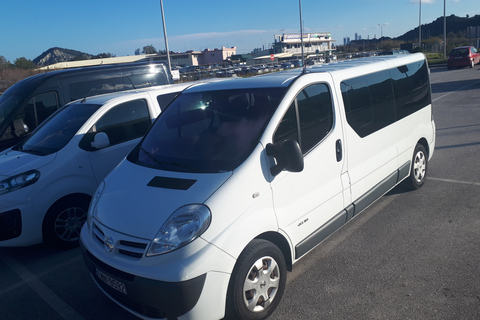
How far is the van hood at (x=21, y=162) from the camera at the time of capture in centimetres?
463

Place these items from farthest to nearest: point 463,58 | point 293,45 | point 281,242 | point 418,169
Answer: point 293,45 → point 463,58 → point 418,169 → point 281,242

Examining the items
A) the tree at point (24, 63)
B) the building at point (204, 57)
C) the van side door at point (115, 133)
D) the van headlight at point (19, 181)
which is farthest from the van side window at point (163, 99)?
the building at point (204, 57)

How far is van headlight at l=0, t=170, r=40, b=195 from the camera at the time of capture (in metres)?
4.49

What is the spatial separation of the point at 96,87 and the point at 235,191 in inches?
241

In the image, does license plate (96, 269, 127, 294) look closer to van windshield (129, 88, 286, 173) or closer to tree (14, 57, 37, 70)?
van windshield (129, 88, 286, 173)

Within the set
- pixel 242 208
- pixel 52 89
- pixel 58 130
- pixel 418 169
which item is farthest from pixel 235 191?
pixel 52 89

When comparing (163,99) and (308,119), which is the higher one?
(163,99)

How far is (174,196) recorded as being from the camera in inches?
120

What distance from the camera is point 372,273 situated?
3.82 meters

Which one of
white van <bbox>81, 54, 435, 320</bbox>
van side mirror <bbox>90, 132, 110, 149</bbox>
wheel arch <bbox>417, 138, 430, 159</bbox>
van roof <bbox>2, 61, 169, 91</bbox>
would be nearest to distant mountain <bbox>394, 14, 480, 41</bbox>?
van roof <bbox>2, 61, 169, 91</bbox>

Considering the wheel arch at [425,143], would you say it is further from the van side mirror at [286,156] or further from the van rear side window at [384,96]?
the van side mirror at [286,156]

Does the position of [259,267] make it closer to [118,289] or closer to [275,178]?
[275,178]

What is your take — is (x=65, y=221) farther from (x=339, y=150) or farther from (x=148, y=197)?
(x=339, y=150)

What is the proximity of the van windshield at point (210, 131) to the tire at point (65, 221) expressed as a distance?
1441 mm
